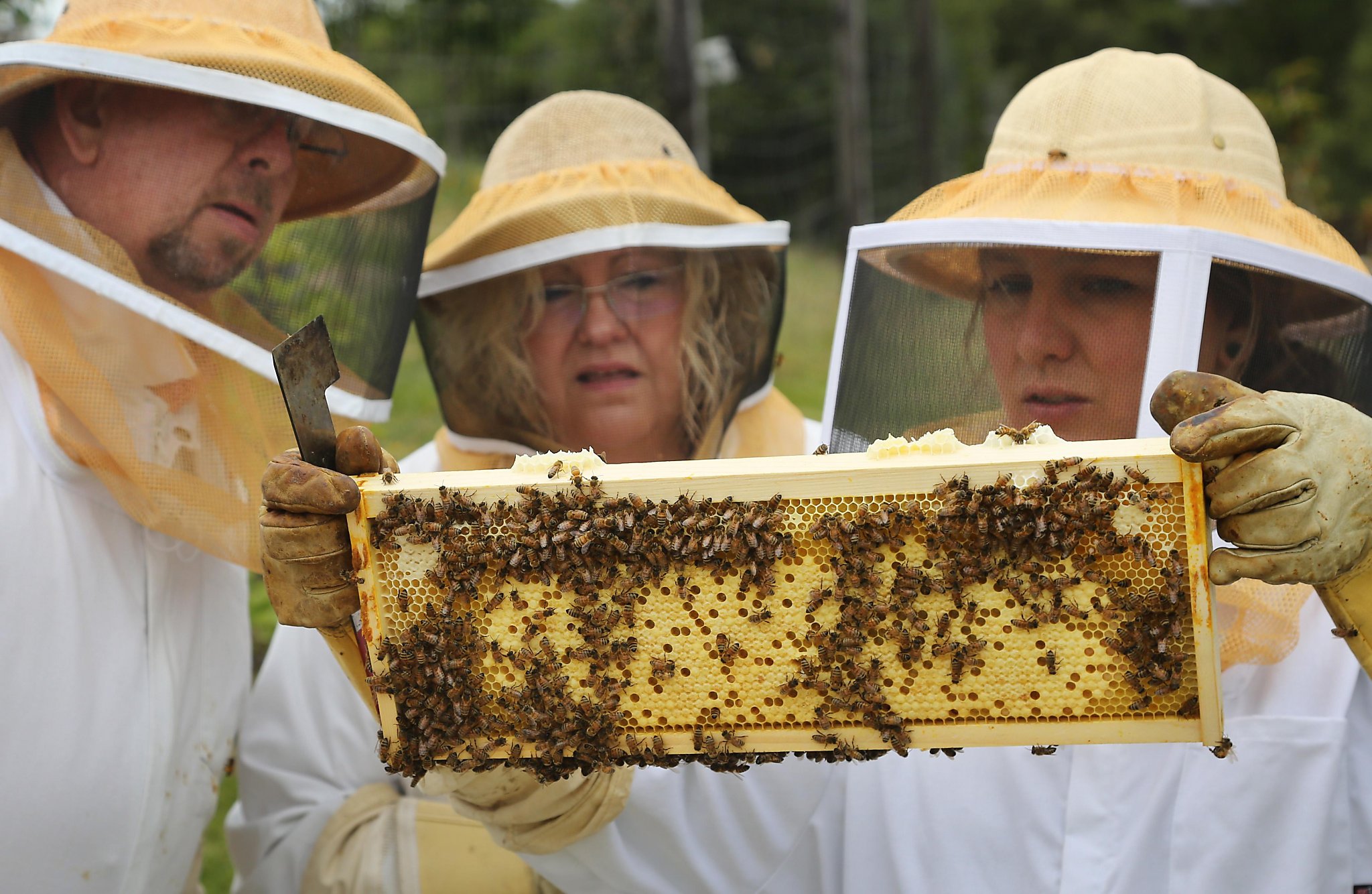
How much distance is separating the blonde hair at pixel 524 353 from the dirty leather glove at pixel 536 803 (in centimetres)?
117

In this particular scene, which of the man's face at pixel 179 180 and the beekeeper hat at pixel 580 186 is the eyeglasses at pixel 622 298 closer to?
the beekeeper hat at pixel 580 186

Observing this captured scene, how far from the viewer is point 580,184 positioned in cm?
319

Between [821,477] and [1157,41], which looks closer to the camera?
[821,477]

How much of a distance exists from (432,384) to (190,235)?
1.86 m

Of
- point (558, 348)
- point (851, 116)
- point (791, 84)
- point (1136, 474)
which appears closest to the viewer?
point (1136, 474)

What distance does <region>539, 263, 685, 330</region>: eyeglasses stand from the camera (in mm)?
3242

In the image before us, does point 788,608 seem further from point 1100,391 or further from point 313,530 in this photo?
point 1100,391

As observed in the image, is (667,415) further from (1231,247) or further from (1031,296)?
(1231,247)

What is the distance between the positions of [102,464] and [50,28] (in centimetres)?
119

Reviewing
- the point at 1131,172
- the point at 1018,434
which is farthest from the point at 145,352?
the point at 1131,172

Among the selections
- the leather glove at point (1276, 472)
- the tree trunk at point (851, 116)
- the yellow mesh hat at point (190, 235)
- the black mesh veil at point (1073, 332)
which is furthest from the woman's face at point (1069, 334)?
the tree trunk at point (851, 116)

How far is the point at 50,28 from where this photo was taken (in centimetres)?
274

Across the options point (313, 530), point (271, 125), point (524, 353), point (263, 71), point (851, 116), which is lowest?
point (851, 116)

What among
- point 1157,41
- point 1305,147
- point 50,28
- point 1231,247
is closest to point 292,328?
point 50,28
